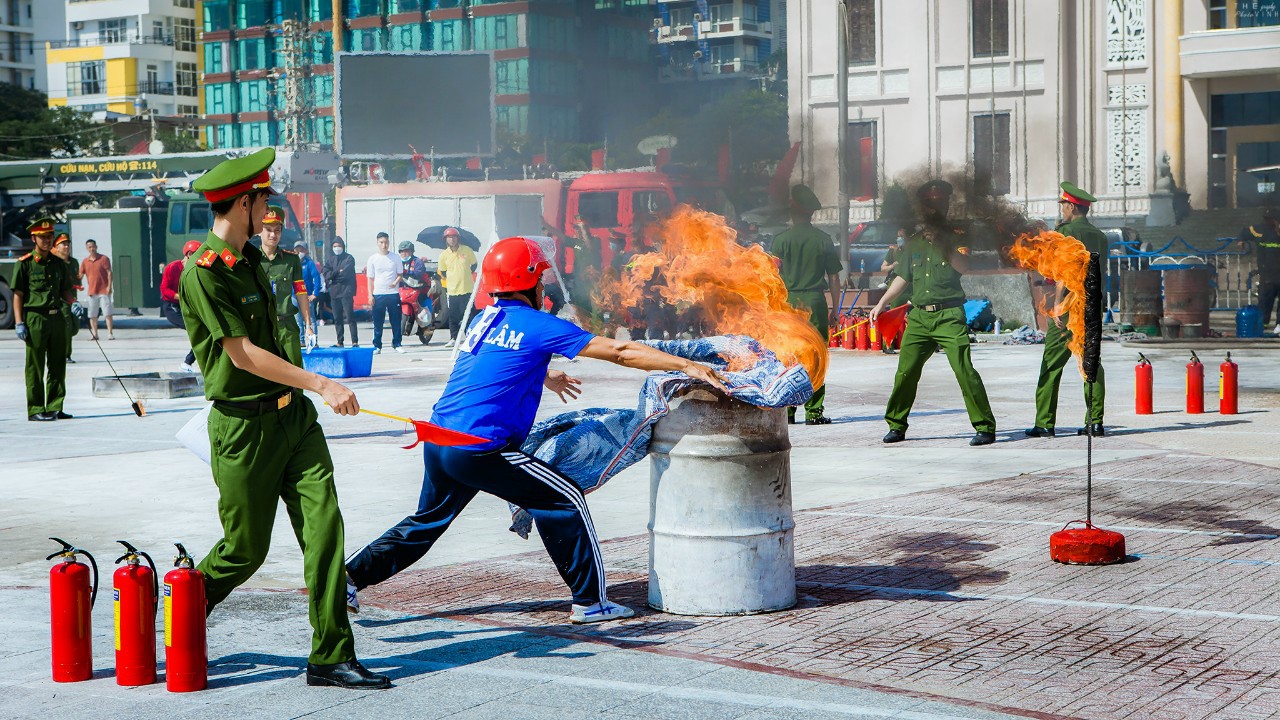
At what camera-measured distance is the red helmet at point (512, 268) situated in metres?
6.35

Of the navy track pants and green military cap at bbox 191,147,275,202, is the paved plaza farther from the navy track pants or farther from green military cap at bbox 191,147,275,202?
green military cap at bbox 191,147,275,202

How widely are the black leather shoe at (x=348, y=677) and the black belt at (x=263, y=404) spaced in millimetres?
904

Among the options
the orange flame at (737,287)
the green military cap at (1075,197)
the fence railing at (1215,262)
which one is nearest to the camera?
the orange flame at (737,287)

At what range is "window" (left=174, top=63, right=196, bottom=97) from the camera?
99312 millimetres

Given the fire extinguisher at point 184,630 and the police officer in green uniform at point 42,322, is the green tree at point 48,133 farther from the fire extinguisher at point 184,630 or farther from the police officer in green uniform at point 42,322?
the fire extinguisher at point 184,630

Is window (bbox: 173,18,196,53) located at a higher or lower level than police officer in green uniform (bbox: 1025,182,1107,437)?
higher

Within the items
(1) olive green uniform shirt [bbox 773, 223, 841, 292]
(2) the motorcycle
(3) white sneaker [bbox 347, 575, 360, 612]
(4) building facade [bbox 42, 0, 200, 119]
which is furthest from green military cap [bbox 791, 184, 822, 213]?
(4) building facade [bbox 42, 0, 200, 119]

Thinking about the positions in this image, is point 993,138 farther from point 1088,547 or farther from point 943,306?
point 1088,547

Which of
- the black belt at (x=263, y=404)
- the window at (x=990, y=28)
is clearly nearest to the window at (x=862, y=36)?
the window at (x=990, y=28)

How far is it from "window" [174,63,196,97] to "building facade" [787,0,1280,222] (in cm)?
6697

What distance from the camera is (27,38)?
103625 mm

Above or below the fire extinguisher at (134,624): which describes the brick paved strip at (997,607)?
below

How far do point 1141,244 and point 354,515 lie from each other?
23.5 metres

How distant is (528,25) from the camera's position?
101ft
